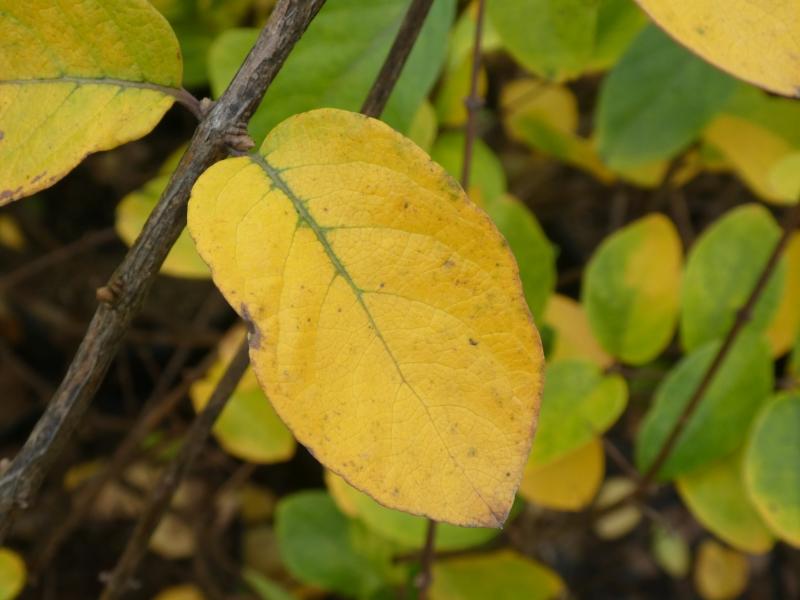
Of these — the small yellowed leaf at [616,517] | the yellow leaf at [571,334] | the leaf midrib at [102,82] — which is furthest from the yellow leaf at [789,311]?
the leaf midrib at [102,82]

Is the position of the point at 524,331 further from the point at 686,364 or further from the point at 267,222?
the point at 686,364

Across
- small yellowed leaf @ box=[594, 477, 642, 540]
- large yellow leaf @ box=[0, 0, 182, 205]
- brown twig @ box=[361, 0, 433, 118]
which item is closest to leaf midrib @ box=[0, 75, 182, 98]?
large yellow leaf @ box=[0, 0, 182, 205]

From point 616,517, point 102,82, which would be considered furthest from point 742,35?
point 616,517

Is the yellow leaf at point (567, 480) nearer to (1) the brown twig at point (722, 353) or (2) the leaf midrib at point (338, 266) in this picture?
(1) the brown twig at point (722, 353)

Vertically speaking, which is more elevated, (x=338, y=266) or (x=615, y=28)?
(x=338, y=266)

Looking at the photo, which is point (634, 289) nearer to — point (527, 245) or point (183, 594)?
point (527, 245)

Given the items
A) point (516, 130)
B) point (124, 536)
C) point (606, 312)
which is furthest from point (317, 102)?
point (124, 536)
